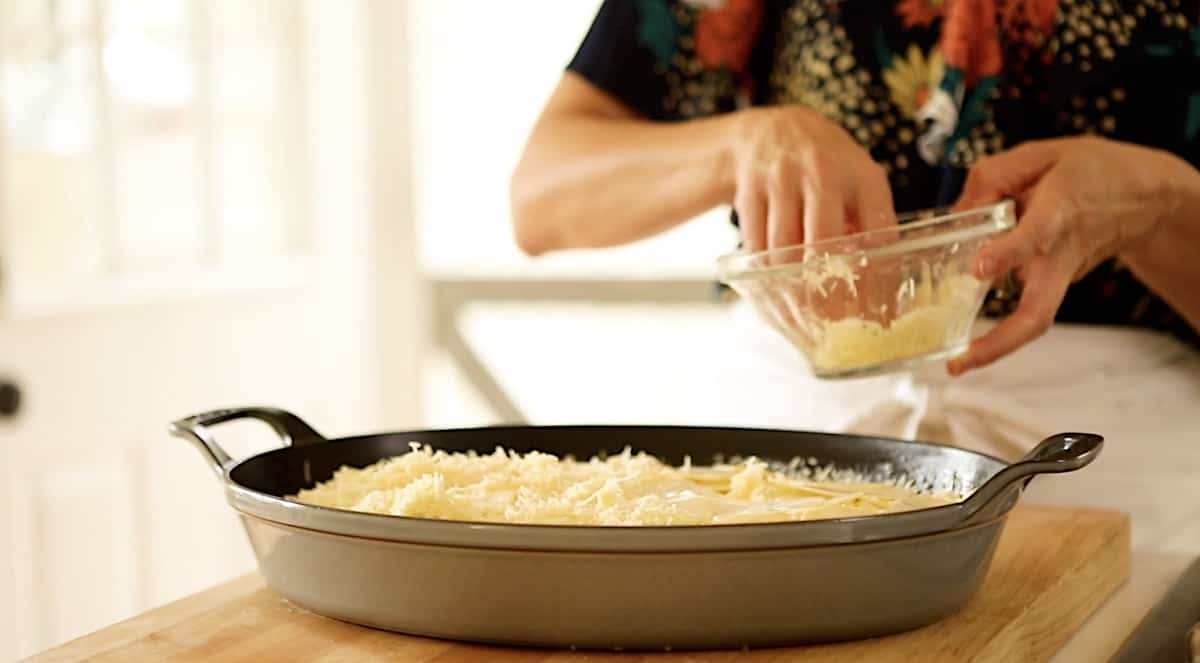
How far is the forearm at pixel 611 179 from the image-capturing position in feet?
3.63

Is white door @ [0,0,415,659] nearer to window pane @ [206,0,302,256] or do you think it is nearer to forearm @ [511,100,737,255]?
window pane @ [206,0,302,256]

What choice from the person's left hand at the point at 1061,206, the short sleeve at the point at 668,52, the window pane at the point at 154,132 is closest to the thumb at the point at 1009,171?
the person's left hand at the point at 1061,206

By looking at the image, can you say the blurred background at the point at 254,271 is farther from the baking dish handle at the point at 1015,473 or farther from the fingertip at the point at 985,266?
the baking dish handle at the point at 1015,473

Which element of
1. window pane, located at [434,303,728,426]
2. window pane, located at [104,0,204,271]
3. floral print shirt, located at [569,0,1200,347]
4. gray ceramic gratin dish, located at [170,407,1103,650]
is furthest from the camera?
window pane, located at [434,303,728,426]

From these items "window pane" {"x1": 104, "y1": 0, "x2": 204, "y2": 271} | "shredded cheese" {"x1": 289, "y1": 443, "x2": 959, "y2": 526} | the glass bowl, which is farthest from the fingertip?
"window pane" {"x1": 104, "y1": 0, "x2": 204, "y2": 271}

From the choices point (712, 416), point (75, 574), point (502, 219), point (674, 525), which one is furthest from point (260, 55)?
point (674, 525)

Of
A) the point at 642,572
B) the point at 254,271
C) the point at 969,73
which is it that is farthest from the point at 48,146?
the point at 642,572

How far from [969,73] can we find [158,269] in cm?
122

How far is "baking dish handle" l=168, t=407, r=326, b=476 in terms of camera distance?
2.67ft

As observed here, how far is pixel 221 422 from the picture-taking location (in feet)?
2.84

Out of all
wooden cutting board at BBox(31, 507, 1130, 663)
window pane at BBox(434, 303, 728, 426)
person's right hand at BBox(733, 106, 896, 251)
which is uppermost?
person's right hand at BBox(733, 106, 896, 251)

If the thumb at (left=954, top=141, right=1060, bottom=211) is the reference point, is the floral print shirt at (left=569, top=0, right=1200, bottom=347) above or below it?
above

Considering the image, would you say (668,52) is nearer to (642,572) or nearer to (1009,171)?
(1009,171)

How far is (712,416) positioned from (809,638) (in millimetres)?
602
